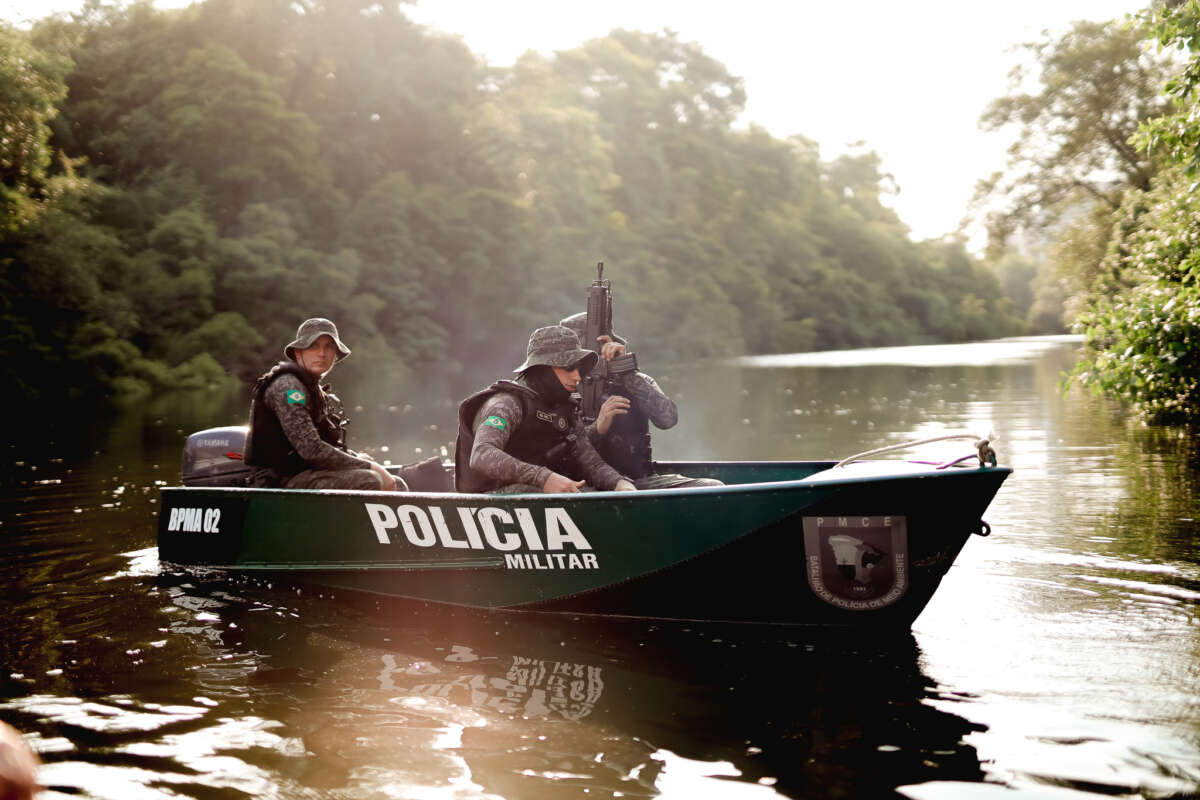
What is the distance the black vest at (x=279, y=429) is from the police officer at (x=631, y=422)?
1.80 meters

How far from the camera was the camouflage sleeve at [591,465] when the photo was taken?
281 inches

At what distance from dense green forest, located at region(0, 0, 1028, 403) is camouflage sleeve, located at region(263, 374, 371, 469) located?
2072cm

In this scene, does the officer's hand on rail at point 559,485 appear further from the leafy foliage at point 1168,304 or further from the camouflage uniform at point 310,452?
the leafy foliage at point 1168,304

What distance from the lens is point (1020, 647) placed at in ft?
19.0

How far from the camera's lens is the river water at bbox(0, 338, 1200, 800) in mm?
4320

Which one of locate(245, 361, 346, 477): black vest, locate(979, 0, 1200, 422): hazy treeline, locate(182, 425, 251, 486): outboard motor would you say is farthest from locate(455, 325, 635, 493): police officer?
locate(979, 0, 1200, 422): hazy treeline

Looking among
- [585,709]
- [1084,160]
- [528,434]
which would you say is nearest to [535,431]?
[528,434]

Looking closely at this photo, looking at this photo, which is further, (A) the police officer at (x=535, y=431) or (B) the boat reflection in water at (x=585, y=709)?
(A) the police officer at (x=535, y=431)

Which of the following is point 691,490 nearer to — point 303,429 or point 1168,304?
point 303,429

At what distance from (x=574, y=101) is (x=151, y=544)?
62.3 m

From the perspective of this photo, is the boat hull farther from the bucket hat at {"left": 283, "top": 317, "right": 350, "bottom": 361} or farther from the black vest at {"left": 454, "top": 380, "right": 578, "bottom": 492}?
the bucket hat at {"left": 283, "top": 317, "right": 350, "bottom": 361}

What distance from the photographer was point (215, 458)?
8414 millimetres

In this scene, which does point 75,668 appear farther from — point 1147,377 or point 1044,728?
point 1147,377

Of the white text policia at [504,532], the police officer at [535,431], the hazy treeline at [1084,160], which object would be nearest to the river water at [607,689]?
the white text policia at [504,532]
